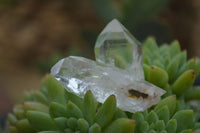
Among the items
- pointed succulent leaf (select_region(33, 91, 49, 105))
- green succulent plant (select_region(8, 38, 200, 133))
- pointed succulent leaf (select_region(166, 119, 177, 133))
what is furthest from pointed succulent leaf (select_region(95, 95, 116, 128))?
pointed succulent leaf (select_region(33, 91, 49, 105))

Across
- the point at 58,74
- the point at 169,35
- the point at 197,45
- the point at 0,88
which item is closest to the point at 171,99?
the point at 58,74

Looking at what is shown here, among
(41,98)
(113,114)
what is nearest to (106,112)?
(113,114)

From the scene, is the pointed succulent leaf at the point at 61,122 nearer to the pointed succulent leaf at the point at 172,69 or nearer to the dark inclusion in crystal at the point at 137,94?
the dark inclusion in crystal at the point at 137,94

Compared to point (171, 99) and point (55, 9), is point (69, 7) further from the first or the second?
point (171, 99)

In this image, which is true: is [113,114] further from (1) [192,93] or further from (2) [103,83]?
(1) [192,93]

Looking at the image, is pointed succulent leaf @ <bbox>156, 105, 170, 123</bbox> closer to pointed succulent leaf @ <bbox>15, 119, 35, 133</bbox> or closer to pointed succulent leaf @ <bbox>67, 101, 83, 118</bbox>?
pointed succulent leaf @ <bbox>67, 101, 83, 118</bbox>

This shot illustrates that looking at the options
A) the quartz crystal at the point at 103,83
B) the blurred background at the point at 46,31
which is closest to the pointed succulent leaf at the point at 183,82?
the quartz crystal at the point at 103,83
